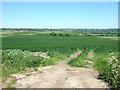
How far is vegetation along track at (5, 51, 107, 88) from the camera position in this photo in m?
15.6

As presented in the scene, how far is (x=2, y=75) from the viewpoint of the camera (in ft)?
60.4

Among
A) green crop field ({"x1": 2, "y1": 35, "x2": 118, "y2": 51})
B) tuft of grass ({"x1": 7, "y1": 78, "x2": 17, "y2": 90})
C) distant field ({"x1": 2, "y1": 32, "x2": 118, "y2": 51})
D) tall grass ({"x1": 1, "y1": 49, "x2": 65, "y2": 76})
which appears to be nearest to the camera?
tuft of grass ({"x1": 7, "y1": 78, "x2": 17, "y2": 90})

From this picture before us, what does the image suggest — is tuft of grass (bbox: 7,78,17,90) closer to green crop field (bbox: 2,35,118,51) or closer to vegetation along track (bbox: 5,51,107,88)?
vegetation along track (bbox: 5,51,107,88)

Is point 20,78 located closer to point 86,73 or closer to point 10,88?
point 10,88

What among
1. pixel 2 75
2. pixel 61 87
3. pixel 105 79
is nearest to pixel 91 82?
pixel 105 79

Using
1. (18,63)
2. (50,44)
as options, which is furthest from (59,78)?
(50,44)

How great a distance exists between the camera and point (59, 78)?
17.7 metres

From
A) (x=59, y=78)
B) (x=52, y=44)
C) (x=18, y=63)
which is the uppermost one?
(x=18, y=63)

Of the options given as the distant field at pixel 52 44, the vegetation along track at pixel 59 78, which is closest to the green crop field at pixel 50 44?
the distant field at pixel 52 44

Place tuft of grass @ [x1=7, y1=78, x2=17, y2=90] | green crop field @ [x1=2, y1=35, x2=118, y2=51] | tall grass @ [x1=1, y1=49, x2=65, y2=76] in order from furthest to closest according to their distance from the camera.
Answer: green crop field @ [x1=2, y1=35, x2=118, y2=51] < tall grass @ [x1=1, y1=49, x2=65, y2=76] < tuft of grass @ [x1=7, y1=78, x2=17, y2=90]

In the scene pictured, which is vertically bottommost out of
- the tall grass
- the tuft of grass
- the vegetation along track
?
the vegetation along track

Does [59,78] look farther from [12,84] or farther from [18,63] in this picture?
[18,63]

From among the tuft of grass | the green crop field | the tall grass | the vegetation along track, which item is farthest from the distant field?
the tuft of grass

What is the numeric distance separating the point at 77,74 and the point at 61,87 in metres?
4.55
